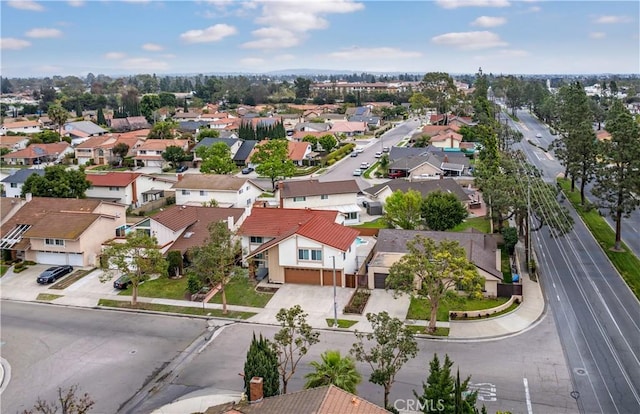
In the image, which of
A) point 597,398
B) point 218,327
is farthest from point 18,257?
point 597,398

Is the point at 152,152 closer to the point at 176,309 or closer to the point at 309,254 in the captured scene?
the point at 309,254

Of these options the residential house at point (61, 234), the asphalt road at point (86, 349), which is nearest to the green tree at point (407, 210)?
the asphalt road at point (86, 349)

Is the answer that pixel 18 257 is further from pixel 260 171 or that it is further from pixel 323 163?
pixel 323 163

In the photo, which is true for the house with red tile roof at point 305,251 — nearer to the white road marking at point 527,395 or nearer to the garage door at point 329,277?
the garage door at point 329,277

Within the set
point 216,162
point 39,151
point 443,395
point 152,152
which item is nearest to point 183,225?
point 216,162

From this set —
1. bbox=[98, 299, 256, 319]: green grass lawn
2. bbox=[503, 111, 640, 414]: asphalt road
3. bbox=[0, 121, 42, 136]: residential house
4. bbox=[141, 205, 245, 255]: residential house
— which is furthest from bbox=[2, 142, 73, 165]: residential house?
bbox=[503, 111, 640, 414]: asphalt road

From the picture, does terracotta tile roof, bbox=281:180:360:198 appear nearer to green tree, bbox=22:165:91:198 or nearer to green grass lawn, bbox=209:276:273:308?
green grass lawn, bbox=209:276:273:308
